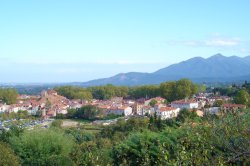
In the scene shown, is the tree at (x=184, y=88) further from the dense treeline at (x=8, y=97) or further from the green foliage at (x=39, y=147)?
the green foliage at (x=39, y=147)

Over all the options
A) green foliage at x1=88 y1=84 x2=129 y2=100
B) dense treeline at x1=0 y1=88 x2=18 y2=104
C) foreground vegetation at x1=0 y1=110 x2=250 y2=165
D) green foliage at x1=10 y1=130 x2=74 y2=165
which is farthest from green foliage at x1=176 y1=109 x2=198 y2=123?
green foliage at x1=88 y1=84 x2=129 y2=100

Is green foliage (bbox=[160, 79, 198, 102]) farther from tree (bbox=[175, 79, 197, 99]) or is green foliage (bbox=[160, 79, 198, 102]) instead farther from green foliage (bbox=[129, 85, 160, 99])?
green foliage (bbox=[129, 85, 160, 99])

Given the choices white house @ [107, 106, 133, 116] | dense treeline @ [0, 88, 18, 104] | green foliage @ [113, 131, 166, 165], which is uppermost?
green foliage @ [113, 131, 166, 165]

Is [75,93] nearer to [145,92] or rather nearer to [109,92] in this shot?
[109,92]

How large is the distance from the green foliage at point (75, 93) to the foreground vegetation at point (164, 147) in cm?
4635

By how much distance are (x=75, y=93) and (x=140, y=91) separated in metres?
12.4

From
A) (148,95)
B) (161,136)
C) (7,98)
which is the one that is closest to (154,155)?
(161,136)

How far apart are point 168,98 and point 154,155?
139ft

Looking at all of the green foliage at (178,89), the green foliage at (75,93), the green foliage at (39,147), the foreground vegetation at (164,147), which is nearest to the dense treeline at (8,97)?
the green foliage at (75,93)

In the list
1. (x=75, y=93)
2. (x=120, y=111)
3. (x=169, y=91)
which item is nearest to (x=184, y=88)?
(x=169, y=91)

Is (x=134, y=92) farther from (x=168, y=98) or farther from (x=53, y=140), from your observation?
(x=53, y=140)

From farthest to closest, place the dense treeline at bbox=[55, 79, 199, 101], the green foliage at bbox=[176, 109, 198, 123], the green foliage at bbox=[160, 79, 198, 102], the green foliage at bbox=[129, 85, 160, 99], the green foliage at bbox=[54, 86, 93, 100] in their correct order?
the green foliage at bbox=[54, 86, 93, 100]
the green foliage at bbox=[129, 85, 160, 99]
the dense treeline at bbox=[55, 79, 199, 101]
the green foliage at bbox=[160, 79, 198, 102]
the green foliage at bbox=[176, 109, 198, 123]

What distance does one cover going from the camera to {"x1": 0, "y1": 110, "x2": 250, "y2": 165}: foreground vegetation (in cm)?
383

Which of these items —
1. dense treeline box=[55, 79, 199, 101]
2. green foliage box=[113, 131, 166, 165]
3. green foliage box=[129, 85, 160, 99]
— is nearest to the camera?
green foliage box=[113, 131, 166, 165]
